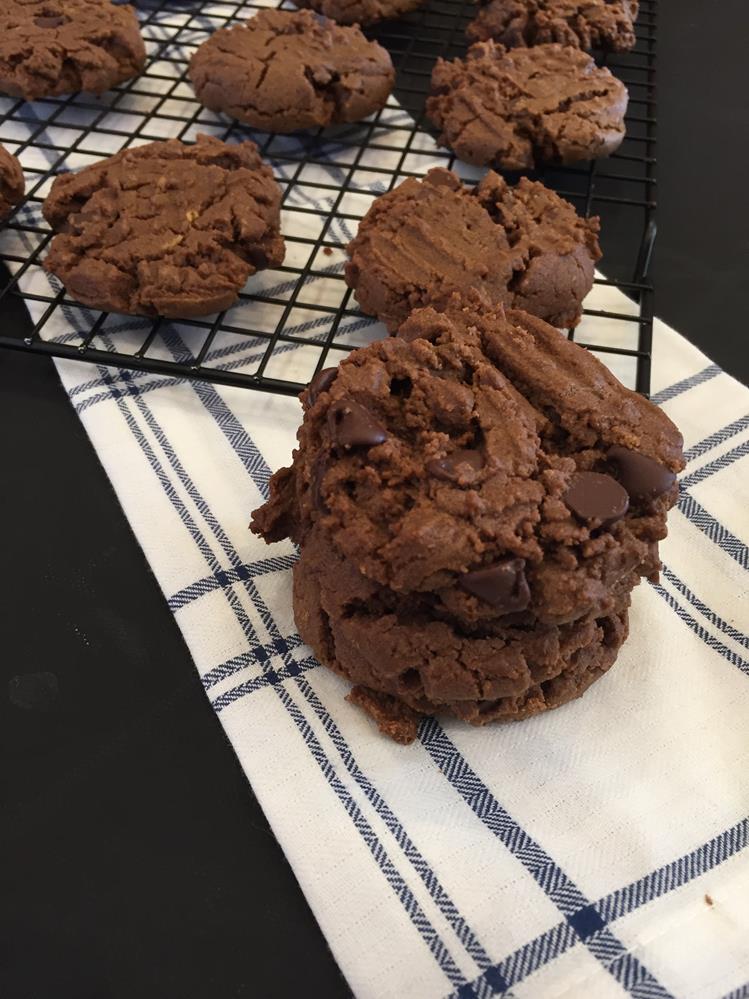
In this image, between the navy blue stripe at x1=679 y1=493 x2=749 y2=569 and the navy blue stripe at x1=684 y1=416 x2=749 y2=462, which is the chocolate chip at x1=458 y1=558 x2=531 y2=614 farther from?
the navy blue stripe at x1=684 y1=416 x2=749 y2=462

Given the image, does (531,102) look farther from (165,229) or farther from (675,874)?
(675,874)

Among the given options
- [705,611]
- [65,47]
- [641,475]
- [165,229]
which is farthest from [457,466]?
[65,47]

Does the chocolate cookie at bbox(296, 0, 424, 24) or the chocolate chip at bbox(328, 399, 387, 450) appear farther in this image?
the chocolate cookie at bbox(296, 0, 424, 24)

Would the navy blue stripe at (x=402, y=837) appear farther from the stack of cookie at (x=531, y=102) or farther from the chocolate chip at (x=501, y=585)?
the stack of cookie at (x=531, y=102)

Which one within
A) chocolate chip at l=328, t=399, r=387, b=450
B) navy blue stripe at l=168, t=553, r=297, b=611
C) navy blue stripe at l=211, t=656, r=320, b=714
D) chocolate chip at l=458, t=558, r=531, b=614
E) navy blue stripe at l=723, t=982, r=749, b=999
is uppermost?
chocolate chip at l=328, t=399, r=387, b=450

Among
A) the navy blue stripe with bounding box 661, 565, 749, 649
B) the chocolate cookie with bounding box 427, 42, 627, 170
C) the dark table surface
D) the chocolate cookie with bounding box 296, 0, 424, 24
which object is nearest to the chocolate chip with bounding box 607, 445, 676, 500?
the navy blue stripe with bounding box 661, 565, 749, 649

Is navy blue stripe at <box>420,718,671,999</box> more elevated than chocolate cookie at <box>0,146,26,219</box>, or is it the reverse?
chocolate cookie at <box>0,146,26,219</box>

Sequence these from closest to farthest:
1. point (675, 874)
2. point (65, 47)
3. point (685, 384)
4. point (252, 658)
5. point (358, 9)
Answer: point (675, 874)
point (252, 658)
point (685, 384)
point (65, 47)
point (358, 9)

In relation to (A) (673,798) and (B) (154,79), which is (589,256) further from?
(B) (154,79)
